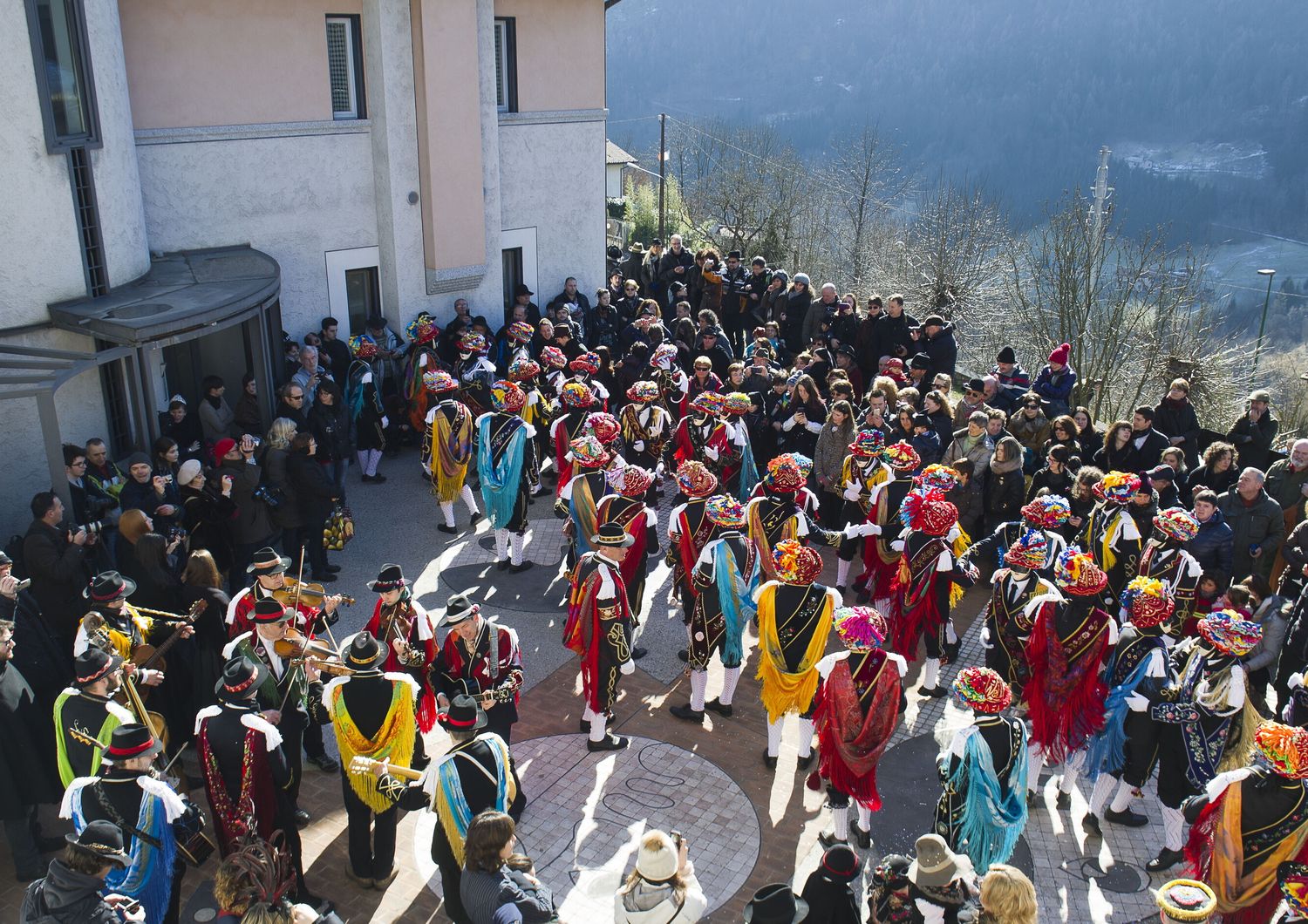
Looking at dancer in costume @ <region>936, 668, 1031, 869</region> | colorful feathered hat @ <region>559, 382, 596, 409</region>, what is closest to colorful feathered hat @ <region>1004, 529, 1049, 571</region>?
dancer in costume @ <region>936, 668, 1031, 869</region>

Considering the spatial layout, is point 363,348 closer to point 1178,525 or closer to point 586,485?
point 586,485

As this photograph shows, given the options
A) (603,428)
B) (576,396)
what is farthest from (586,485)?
(576,396)

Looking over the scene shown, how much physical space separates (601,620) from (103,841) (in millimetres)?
3779

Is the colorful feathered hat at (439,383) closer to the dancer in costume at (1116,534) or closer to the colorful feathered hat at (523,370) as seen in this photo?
the colorful feathered hat at (523,370)

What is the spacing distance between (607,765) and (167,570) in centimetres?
367

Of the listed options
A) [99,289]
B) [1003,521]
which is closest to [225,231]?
[99,289]

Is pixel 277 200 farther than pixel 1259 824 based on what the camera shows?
Yes

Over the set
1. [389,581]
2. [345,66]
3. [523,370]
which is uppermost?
[345,66]

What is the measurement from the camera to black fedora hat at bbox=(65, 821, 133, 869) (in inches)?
208

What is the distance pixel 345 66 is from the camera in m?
15.6

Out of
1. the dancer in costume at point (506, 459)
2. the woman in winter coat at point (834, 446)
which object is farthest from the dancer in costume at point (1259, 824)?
the dancer in costume at point (506, 459)

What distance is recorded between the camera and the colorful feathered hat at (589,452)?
10.2 meters

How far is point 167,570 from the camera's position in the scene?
28.3ft

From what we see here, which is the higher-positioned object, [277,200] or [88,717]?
[277,200]
